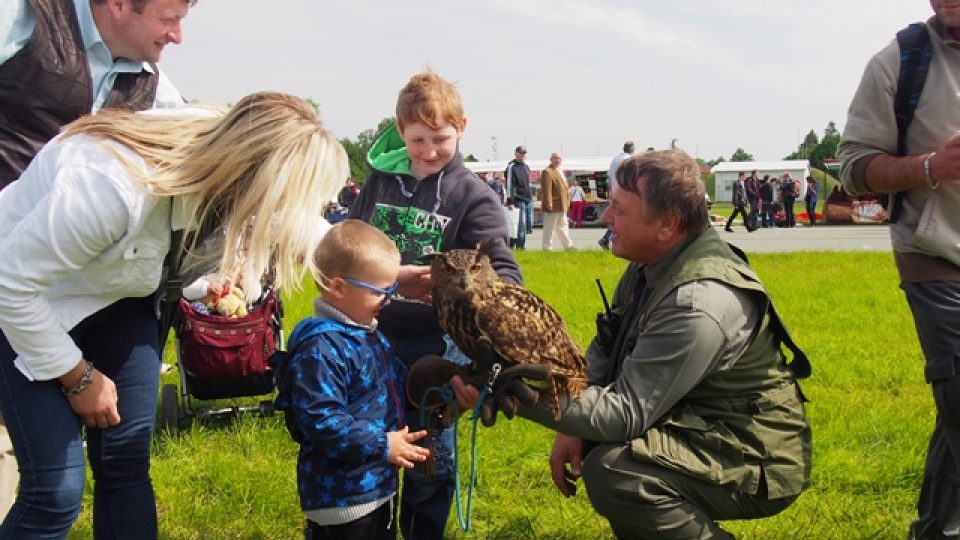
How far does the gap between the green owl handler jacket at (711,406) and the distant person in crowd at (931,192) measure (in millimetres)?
577

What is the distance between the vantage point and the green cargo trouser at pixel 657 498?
2879mm

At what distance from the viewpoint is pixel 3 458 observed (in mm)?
3160

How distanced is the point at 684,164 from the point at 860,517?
199 centimetres

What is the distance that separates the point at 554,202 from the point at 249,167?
Result: 47.3 feet

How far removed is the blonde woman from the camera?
7.98 feet

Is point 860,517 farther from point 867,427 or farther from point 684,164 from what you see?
point 684,164

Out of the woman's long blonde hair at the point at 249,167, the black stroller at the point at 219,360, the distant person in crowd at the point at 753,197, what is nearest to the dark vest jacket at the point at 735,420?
the woman's long blonde hair at the point at 249,167

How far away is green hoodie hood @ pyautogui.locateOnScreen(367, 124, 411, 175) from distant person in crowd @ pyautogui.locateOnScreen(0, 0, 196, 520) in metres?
1.03

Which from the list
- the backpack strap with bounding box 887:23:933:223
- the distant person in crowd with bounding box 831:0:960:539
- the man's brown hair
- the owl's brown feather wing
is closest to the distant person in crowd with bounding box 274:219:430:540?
the owl's brown feather wing

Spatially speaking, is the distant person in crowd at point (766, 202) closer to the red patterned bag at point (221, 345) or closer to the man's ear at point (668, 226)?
the red patterned bag at point (221, 345)

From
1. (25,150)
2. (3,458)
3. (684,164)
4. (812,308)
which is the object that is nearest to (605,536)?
(684,164)

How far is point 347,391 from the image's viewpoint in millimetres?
2893

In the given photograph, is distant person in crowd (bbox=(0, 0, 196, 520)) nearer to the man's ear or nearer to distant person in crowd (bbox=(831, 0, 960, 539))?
the man's ear

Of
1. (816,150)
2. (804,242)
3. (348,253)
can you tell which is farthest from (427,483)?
(816,150)
